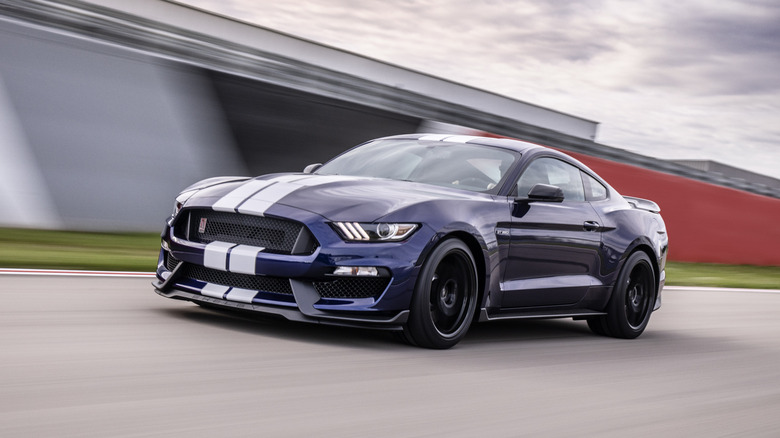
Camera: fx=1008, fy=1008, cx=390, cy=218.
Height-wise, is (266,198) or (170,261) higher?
(266,198)

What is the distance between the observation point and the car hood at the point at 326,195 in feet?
18.1

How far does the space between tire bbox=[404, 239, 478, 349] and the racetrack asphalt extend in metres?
0.13

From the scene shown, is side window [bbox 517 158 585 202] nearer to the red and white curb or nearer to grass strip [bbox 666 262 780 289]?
the red and white curb

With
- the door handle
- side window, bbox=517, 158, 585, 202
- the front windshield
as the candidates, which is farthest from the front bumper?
the door handle

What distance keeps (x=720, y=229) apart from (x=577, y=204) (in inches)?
472

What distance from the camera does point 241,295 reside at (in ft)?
17.9

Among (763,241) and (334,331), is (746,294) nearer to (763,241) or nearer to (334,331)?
(763,241)

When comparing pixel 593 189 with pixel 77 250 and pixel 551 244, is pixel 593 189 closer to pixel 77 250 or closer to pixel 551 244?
pixel 551 244

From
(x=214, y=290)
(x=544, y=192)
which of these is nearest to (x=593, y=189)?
(x=544, y=192)

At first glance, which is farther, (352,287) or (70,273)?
(70,273)

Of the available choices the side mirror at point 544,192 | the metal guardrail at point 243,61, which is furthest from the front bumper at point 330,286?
the metal guardrail at point 243,61

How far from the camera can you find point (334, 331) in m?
6.05

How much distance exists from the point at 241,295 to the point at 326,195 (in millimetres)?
736

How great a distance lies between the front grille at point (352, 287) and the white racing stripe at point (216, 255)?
53 centimetres
